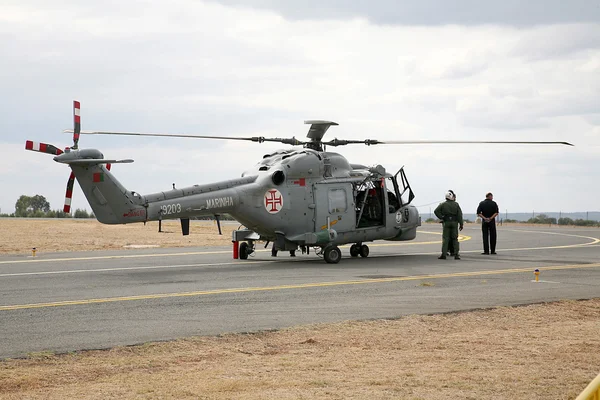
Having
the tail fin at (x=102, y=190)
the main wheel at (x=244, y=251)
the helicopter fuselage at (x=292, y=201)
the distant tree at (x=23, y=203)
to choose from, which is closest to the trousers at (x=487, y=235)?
the helicopter fuselage at (x=292, y=201)

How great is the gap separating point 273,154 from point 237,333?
44.4 feet

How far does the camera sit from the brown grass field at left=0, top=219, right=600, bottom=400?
7.62 meters

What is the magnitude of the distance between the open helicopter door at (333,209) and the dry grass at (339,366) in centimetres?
1154

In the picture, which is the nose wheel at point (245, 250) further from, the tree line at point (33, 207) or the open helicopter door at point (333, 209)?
the tree line at point (33, 207)

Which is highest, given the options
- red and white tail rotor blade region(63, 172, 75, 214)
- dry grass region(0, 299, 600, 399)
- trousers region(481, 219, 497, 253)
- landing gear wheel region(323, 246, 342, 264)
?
red and white tail rotor blade region(63, 172, 75, 214)

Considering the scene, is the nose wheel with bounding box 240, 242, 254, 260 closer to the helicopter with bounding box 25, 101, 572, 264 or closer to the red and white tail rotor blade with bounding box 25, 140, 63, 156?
the helicopter with bounding box 25, 101, 572, 264

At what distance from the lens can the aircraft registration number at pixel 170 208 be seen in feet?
66.9

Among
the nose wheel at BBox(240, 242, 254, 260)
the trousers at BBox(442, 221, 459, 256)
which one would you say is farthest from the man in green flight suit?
the nose wheel at BBox(240, 242, 254, 260)

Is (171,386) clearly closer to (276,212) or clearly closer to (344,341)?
(344,341)

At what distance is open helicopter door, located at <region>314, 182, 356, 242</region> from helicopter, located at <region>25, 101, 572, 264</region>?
0.03m

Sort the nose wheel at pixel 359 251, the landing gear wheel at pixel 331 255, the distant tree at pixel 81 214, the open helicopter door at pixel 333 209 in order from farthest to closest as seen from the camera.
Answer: the distant tree at pixel 81 214 → the nose wheel at pixel 359 251 → the open helicopter door at pixel 333 209 → the landing gear wheel at pixel 331 255

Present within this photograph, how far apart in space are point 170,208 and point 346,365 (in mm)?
12478

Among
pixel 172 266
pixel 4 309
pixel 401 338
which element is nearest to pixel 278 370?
pixel 401 338

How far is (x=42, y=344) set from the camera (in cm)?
1001
